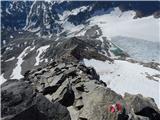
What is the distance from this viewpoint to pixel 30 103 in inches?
1060

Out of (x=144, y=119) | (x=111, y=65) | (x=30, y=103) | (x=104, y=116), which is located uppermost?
(x=30, y=103)

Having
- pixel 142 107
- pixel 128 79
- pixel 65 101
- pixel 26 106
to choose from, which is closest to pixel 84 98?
pixel 65 101

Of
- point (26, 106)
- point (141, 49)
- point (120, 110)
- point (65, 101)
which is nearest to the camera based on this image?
point (26, 106)

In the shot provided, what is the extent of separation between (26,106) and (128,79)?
4925 cm

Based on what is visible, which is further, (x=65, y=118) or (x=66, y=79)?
(x=66, y=79)

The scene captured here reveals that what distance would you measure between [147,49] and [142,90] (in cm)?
9723

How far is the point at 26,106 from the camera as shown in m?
26.4

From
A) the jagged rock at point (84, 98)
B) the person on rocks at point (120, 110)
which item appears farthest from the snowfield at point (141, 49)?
the person on rocks at point (120, 110)

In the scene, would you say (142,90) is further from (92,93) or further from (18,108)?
(18,108)

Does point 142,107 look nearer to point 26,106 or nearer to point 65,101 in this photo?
point 65,101

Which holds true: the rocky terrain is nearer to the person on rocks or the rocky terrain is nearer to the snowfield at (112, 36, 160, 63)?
the person on rocks

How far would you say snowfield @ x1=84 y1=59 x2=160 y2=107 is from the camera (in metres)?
65.7

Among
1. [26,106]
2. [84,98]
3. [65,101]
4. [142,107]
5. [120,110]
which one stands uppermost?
[26,106]

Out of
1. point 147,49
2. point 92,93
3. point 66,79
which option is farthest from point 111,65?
point 147,49
